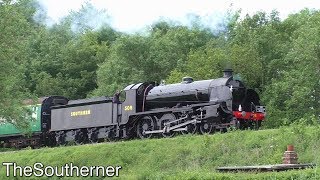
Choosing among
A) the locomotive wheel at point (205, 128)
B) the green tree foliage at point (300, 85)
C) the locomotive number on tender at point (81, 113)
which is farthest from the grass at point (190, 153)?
the green tree foliage at point (300, 85)

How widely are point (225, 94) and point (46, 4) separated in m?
9.49

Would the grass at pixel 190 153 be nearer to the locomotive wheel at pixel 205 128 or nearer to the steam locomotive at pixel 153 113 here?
the locomotive wheel at pixel 205 128

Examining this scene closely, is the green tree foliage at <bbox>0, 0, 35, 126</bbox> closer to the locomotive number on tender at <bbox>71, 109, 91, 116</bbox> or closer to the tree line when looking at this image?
the tree line

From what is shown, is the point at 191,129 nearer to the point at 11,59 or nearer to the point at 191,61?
the point at 11,59

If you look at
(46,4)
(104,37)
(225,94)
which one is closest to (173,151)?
(225,94)

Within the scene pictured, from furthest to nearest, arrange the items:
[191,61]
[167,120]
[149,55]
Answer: [149,55], [191,61], [167,120]

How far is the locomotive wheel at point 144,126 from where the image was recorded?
23.9m

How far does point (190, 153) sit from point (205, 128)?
10.8 feet

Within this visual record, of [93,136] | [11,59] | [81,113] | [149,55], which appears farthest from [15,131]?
[149,55]

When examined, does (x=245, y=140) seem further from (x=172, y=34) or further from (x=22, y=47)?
(x=172, y=34)

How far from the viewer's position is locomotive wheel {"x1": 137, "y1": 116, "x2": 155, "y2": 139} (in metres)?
23.9

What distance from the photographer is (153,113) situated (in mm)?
23859

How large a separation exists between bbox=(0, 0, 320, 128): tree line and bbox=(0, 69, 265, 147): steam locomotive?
1984 mm

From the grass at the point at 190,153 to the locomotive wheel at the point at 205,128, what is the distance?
80.2 inches
